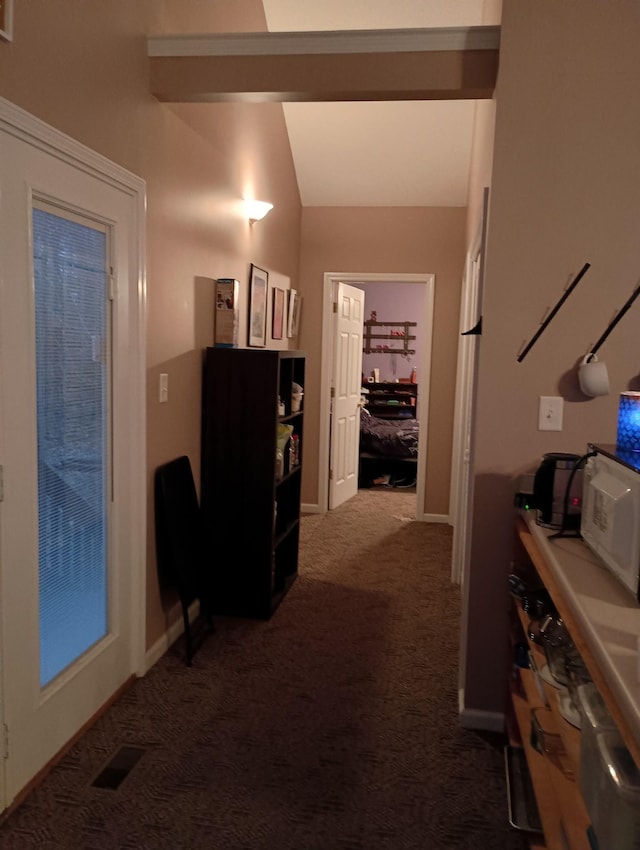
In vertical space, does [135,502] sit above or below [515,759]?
above

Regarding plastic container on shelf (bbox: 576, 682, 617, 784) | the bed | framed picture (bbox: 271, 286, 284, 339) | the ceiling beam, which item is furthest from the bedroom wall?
plastic container on shelf (bbox: 576, 682, 617, 784)

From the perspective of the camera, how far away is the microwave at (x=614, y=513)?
1.32m

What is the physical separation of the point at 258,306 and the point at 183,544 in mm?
1823

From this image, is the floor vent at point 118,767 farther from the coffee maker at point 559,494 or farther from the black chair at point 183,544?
the coffee maker at point 559,494

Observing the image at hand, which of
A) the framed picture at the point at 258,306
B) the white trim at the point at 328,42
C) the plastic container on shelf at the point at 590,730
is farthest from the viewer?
the framed picture at the point at 258,306

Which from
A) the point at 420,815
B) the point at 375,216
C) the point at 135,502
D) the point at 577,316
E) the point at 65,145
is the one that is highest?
the point at 375,216

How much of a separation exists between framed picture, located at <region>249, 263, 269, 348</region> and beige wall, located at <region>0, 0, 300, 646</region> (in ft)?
0.36

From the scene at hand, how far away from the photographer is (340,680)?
112 inches

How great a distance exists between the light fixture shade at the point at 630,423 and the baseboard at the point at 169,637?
2.10 m

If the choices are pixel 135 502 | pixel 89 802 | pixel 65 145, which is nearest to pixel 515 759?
pixel 89 802

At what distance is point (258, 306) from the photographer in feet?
14.1

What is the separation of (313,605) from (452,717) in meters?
1.22

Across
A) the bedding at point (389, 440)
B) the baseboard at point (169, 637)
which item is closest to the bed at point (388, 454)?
the bedding at point (389, 440)

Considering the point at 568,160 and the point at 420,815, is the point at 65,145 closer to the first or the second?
the point at 568,160
